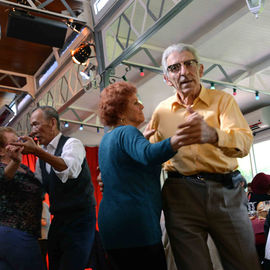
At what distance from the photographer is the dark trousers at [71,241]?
2.08 metres

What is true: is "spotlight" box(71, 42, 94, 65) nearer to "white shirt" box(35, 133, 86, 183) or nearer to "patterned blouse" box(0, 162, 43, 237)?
"white shirt" box(35, 133, 86, 183)

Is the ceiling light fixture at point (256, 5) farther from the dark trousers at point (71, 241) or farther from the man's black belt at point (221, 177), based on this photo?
the dark trousers at point (71, 241)

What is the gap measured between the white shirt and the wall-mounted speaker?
3095 millimetres

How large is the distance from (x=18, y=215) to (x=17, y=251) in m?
0.20

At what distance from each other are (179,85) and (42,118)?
1056mm

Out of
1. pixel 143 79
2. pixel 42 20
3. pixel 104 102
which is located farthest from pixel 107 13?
pixel 104 102

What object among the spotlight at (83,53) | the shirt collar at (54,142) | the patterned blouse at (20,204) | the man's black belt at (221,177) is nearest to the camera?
the man's black belt at (221,177)

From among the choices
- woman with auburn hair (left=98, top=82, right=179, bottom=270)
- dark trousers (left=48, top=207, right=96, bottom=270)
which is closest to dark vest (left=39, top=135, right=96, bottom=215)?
dark trousers (left=48, top=207, right=96, bottom=270)

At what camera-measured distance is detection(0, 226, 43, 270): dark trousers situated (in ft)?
6.30

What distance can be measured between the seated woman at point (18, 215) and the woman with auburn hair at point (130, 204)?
25.8 inches

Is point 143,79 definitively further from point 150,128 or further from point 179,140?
point 179,140

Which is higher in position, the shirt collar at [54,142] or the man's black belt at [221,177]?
the shirt collar at [54,142]

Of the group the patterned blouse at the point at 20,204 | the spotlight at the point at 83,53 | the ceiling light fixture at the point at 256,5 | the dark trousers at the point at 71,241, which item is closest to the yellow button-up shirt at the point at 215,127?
the dark trousers at the point at 71,241

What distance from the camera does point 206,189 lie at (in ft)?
5.00
